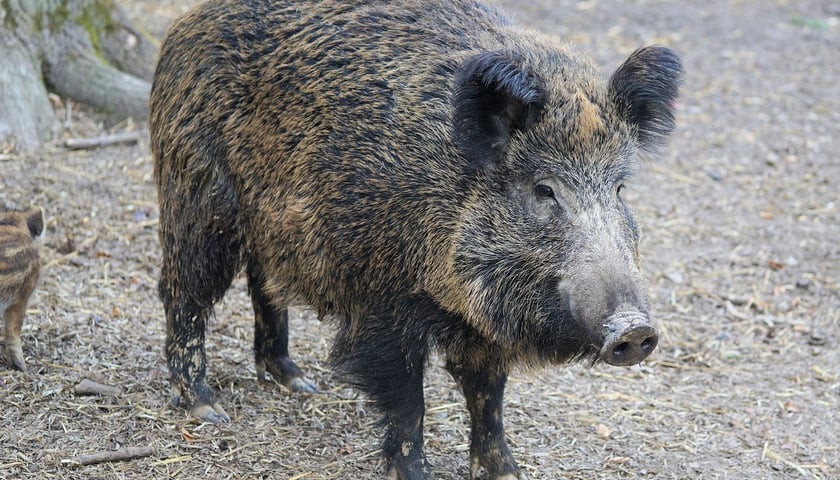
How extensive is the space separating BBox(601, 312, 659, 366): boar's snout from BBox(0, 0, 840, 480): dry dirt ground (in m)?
1.52

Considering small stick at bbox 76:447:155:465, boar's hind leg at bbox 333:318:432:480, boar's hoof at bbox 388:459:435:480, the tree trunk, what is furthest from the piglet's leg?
the tree trunk

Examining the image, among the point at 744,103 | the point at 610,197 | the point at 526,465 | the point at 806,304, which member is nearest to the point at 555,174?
the point at 610,197

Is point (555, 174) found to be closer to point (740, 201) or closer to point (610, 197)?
point (610, 197)

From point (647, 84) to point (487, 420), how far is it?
1732mm

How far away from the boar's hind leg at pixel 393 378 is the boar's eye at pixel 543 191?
2.72 feet

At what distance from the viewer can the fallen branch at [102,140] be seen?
7.63m

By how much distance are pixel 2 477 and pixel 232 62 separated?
217 centimetres

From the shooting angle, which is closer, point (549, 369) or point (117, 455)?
point (117, 455)

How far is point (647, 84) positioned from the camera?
424cm

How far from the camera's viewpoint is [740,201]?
888 cm

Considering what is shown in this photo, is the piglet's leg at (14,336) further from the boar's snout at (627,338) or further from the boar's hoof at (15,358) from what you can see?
the boar's snout at (627,338)

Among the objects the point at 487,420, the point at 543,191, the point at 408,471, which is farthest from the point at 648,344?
the point at 408,471

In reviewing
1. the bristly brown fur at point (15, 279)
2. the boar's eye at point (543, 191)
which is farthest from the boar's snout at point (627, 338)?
the bristly brown fur at point (15, 279)

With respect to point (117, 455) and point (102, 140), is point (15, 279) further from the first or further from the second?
point (102, 140)
